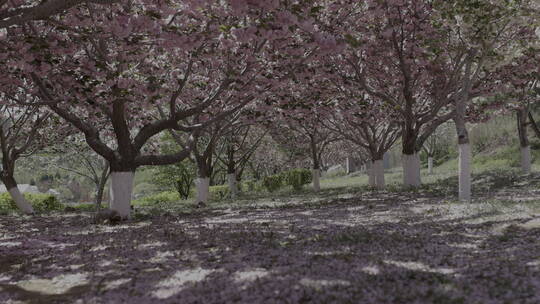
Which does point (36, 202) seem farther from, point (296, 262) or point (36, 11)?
point (296, 262)

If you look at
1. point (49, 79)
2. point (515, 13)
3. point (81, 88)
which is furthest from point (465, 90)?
point (49, 79)

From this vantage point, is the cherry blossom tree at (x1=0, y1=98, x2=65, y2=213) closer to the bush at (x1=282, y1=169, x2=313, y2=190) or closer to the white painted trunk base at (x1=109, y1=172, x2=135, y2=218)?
the white painted trunk base at (x1=109, y1=172, x2=135, y2=218)

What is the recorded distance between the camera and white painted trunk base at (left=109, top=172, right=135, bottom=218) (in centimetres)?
1485

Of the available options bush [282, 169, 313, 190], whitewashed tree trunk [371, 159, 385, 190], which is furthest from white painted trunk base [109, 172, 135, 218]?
bush [282, 169, 313, 190]

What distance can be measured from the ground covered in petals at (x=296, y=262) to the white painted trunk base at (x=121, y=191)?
3004 mm

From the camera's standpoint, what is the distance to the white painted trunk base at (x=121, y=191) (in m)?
14.9

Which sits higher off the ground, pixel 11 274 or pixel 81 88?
pixel 81 88

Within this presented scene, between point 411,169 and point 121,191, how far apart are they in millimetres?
13810

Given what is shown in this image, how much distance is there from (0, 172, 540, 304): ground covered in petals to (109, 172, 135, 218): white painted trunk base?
3004 millimetres

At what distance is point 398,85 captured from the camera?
2083 cm

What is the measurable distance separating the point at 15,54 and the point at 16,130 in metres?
12.8

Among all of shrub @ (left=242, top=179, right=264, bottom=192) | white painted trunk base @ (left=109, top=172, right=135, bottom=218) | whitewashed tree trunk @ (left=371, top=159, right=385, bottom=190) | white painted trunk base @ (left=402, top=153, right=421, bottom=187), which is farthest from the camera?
shrub @ (left=242, top=179, right=264, bottom=192)

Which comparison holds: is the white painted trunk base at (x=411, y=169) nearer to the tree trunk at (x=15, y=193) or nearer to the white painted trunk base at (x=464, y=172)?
the white painted trunk base at (x=464, y=172)

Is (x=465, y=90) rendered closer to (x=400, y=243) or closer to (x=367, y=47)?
(x=367, y=47)
